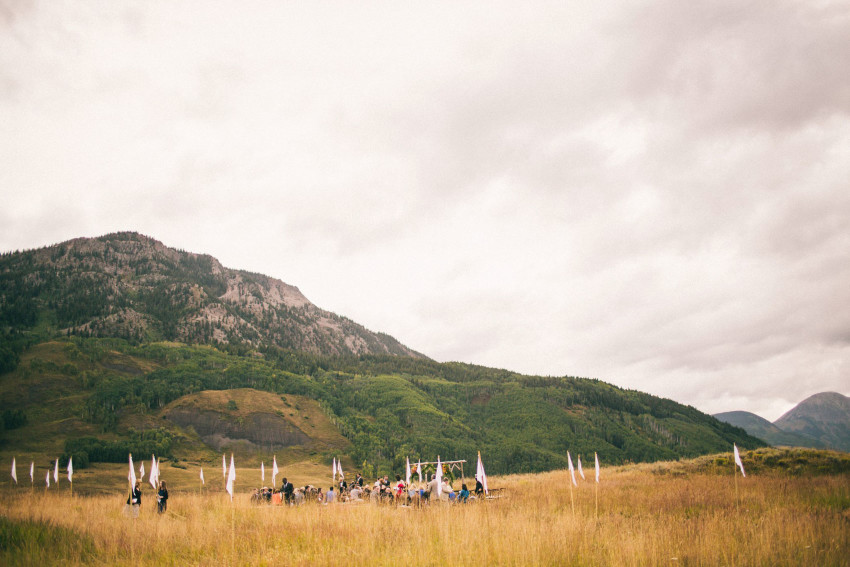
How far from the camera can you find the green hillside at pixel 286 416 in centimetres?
10819

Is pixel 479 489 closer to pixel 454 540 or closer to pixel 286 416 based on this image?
pixel 454 540

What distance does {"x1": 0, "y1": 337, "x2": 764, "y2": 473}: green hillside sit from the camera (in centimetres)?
10819

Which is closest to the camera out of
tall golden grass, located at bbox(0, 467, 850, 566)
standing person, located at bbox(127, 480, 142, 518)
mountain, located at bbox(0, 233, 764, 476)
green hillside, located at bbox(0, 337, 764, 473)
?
tall golden grass, located at bbox(0, 467, 850, 566)

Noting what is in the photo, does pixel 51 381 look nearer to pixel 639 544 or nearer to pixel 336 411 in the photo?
pixel 336 411

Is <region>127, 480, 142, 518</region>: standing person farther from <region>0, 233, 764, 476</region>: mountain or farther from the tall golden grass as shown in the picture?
<region>0, 233, 764, 476</region>: mountain

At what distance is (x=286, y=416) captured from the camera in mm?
131375

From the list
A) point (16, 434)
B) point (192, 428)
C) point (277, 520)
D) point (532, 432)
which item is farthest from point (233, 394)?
point (277, 520)

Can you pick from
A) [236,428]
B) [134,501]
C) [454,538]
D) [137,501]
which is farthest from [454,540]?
[236,428]

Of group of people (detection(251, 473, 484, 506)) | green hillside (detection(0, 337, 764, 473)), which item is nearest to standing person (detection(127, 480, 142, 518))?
group of people (detection(251, 473, 484, 506))

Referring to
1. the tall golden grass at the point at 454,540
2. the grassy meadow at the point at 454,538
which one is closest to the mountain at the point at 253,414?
the grassy meadow at the point at 454,538

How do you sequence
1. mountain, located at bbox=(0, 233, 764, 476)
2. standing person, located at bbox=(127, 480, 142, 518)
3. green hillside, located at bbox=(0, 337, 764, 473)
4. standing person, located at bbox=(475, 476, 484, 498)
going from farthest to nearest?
1. mountain, located at bbox=(0, 233, 764, 476)
2. green hillside, located at bbox=(0, 337, 764, 473)
3. standing person, located at bbox=(475, 476, 484, 498)
4. standing person, located at bbox=(127, 480, 142, 518)

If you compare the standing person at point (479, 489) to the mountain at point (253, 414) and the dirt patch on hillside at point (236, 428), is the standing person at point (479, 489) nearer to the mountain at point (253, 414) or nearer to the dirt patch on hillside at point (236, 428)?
the mountain at point (253, 414)

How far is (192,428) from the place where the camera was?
116500 mm

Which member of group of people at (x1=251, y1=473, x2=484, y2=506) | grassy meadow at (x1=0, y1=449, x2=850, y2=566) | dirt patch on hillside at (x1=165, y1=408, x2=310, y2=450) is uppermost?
grassy meadow at (x1=0, y1=449, x2=850, y2=566)
